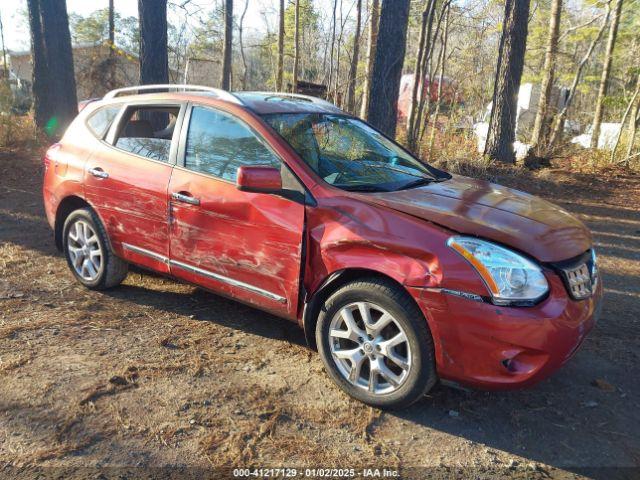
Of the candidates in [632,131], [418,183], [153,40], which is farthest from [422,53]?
[418,183]

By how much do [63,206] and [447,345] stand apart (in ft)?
12.7

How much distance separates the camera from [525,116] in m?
23.8

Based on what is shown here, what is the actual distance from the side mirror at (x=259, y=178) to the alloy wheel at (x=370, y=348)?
2.92 ft

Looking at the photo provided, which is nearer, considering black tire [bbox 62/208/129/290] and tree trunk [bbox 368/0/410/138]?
black tire [bbox 62/208/129/290]

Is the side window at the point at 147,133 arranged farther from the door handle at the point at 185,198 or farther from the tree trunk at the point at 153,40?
the tree trunk at the point at 153,40

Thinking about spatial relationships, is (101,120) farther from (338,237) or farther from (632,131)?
(632,131)

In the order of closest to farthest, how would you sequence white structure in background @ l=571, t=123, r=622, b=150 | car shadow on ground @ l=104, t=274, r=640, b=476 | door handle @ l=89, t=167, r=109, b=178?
1. car shadow on ground @ l=104, t=274, r=640, b=476
2. door handle @ l=89, t=167, r=109, b=178
3. white structure in background @ l=571, t=123, r=622, b=150

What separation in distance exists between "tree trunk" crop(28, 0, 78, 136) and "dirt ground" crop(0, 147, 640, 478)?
29.1ft

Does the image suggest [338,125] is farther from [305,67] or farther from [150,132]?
[305,67]

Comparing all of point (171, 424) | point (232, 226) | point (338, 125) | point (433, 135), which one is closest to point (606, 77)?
point (433, 135)

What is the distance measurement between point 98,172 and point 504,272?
3.45 meters

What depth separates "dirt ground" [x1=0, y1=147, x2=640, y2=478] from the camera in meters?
2.67

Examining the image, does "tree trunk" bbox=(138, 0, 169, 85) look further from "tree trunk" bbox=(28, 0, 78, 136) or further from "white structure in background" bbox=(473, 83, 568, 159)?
"white structure in background" bbox=(473, 83, 568, 159)

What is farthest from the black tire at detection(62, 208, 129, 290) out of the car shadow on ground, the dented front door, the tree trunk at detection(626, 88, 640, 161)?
the tree trunk at detection(626, 88, 640, 161)
